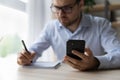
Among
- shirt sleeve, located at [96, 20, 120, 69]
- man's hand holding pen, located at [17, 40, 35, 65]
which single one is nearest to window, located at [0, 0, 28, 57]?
man's hand holding pen, located at [17, 40, 35, 65]

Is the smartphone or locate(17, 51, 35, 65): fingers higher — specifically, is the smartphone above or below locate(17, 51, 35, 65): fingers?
above

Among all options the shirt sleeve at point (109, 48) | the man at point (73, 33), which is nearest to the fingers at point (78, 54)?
the shirt sleeve at point (109, 48)

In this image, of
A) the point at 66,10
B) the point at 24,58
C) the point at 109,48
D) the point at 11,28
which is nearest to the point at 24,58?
the point at 24,58

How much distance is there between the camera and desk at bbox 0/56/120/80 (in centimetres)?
113

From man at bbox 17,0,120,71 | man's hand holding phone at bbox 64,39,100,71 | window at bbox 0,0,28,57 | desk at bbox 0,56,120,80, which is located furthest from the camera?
window at bbox 0,0,28,57

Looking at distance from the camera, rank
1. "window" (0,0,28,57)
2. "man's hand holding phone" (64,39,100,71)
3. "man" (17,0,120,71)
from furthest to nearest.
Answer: "window" (0,0,28,57) → "man" (17,0,120,71) → "man's hand holding phone" (64,39,100,71)

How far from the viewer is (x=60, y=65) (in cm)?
143

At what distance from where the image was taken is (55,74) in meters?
1.22

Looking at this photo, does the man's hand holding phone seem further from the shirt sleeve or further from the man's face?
the man's face

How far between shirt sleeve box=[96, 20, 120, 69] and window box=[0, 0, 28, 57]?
2.74 feet

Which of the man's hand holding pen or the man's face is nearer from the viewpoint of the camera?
the man's hand holding pen

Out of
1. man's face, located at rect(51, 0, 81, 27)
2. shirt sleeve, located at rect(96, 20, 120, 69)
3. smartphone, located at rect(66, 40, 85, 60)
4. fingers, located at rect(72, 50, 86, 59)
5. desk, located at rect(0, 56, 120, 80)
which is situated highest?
man's face, located at rect(51, 0, 81, 27)

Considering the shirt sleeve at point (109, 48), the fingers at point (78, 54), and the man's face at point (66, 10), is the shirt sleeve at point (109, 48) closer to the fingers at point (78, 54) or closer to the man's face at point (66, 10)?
the fingers at point (78, 54)

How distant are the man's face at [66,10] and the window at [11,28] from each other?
557 millimetres
